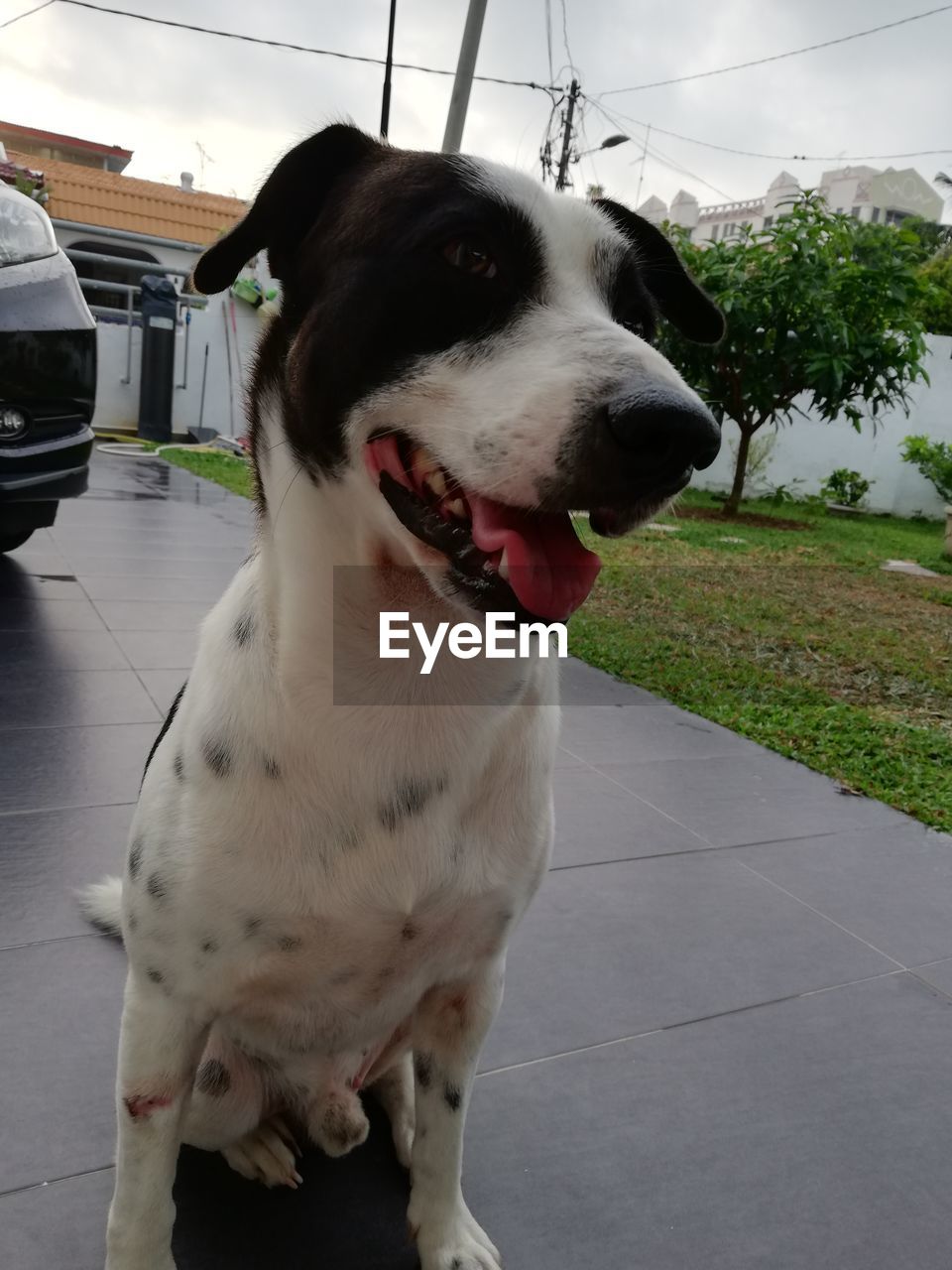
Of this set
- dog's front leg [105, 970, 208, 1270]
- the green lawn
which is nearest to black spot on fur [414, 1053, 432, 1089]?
dog's front leg [105, 970, 208, 1270]

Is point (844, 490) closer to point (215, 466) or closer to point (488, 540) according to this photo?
point (215, 466)

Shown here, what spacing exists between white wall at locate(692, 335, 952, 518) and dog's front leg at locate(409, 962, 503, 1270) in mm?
12146

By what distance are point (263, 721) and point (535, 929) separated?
118cm

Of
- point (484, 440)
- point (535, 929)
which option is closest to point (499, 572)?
point (484, 440)

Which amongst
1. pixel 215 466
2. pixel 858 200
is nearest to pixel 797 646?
pixel 215 466

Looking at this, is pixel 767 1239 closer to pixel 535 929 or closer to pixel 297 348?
pixel 535 929

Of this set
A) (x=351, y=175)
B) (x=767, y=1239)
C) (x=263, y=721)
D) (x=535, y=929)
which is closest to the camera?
(x=263, y=721)

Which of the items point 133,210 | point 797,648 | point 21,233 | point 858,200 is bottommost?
point 797,648

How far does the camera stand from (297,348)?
1.27m

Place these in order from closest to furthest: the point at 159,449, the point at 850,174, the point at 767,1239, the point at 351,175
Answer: the point at 351,175, the point at 767,1239, the point at 159,449, the point at 850,174

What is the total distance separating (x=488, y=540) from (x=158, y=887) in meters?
0.62

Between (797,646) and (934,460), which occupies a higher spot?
(934,460)

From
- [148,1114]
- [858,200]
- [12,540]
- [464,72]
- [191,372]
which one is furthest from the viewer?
[858,200]

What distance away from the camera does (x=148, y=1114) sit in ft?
3.96
